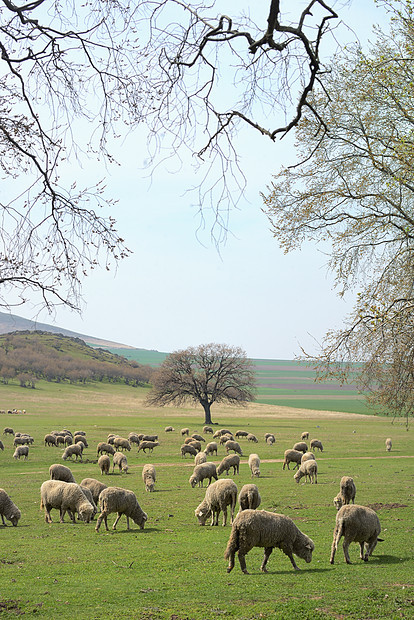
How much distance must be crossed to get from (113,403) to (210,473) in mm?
72782

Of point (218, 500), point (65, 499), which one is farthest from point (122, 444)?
point (218, 500)

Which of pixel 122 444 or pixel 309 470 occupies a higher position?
pixel 309 470

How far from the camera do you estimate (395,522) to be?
1573cm

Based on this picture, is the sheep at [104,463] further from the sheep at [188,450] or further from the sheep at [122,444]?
the sheep at [122,444]

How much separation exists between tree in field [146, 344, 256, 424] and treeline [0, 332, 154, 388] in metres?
48.1

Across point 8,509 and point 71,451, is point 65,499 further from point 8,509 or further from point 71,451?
point 71,451

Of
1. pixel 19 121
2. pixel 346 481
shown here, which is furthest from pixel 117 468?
pixel 19 121

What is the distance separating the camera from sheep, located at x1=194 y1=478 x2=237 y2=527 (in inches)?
587

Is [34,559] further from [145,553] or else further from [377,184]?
[377,184]

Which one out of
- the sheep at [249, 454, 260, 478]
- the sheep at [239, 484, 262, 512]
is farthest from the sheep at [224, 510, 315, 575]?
the sheep at [249, 454, 260, 478]

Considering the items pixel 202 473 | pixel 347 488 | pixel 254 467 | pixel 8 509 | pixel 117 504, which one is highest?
pixel 347 488

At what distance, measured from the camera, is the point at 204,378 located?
69.6 meters

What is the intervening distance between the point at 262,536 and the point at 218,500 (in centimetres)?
537

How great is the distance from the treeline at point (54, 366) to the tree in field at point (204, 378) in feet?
158
